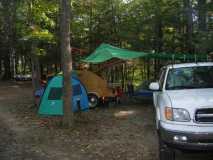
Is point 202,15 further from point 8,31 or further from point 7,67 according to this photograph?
point 7,67

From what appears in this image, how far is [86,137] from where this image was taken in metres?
10.2

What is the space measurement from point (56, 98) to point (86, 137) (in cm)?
407

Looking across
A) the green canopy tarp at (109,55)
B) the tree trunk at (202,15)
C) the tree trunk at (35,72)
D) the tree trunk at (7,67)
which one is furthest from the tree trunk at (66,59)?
the tree trunk at (7,67)

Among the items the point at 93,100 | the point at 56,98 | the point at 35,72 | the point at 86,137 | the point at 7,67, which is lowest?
the point at 86,137

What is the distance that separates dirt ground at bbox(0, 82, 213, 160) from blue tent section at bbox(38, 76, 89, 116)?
448mm

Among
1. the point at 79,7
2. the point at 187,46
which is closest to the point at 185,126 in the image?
the point at 187,46

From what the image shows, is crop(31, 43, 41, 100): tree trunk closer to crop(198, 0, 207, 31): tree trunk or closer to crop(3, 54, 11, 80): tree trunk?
crop(198, 0, 207, 31): tree trunk

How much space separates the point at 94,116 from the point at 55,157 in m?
5.40

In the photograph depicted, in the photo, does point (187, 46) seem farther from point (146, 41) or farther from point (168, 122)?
point (168, 122)

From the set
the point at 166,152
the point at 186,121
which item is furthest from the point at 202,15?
the point at 186,121

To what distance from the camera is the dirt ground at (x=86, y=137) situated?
8477mm

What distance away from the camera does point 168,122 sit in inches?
258

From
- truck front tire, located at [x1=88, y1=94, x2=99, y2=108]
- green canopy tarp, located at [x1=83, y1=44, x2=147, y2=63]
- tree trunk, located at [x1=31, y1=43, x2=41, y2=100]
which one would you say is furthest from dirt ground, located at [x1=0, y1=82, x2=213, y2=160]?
tree trunk, located at [x1=31, y1=43, x2=41, y2=100]

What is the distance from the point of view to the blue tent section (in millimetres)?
13875
